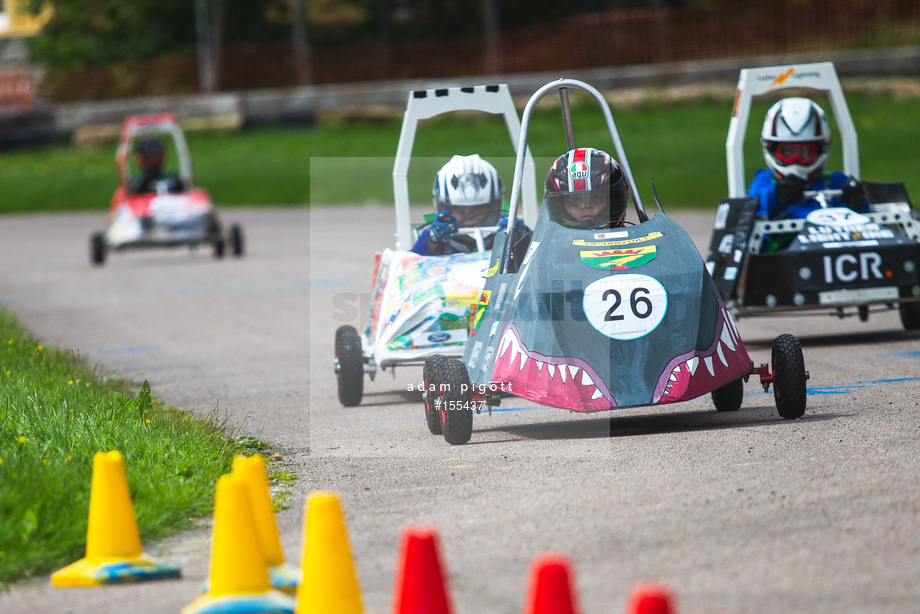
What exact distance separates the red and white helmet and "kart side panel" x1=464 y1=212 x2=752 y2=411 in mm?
336

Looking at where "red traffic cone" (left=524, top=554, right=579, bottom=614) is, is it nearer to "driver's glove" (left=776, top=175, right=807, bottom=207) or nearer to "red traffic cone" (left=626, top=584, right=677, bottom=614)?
"red traffic cone" (left=626, top=584, right=677, bottom=614)

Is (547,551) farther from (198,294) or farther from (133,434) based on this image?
(198,294)

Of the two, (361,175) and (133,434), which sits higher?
(361,175)

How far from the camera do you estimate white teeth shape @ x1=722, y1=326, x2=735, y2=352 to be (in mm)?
7191

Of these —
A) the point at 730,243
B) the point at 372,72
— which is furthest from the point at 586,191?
the point at 372,72

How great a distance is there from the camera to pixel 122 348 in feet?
39.8

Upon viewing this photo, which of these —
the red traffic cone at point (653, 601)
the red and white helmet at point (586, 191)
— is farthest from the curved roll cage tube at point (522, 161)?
the red traffic cone at point (653, 601)

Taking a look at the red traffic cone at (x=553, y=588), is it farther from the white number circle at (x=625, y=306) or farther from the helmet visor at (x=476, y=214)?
the helmet visor at (x=476, y=214)

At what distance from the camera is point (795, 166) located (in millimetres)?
10938

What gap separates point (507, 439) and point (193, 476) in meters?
1.83

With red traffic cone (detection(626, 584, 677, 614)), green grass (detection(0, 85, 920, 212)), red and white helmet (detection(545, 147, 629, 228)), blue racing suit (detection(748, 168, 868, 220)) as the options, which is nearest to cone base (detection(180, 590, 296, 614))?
red traffic cone (detection(626, 584, 677, 614))

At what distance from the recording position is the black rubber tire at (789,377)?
281 inches

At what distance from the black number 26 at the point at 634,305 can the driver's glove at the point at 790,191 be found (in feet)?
13.6

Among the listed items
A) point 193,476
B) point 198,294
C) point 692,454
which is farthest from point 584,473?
point 198,294
